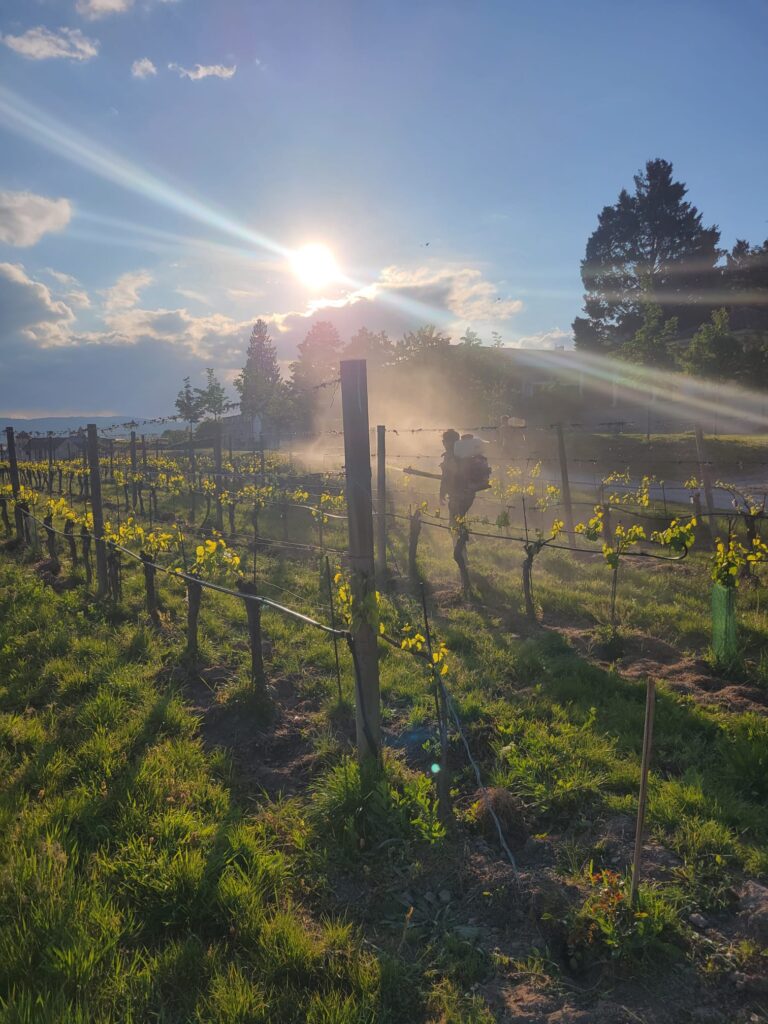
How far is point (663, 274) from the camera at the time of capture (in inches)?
1726

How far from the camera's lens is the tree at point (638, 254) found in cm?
4375

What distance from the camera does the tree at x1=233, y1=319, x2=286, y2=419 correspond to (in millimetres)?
58250

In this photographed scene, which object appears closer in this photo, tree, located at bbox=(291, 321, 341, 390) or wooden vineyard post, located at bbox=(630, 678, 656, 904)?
wooden vineyard post, located at bbox=(630, 678, 656, 904)

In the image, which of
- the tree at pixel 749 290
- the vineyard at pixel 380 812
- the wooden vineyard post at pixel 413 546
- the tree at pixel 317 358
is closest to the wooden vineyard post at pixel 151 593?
the vineyard at pixel 380 812

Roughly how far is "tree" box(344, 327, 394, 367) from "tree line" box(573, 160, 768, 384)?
58.9 ft

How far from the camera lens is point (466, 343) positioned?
39.2 metres

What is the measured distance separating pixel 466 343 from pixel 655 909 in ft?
127

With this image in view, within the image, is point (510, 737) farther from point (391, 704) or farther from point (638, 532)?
point (638, 532)

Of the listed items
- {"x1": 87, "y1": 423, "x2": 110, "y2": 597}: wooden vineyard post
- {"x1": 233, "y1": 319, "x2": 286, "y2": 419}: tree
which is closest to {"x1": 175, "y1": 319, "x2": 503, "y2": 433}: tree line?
{"x1": 233, "y1": 319, "x2": 286, "y2": 419}: tree

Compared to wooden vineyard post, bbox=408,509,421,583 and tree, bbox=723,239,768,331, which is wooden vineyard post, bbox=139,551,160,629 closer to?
wooden vineyard post, bbox=408,509,421,583

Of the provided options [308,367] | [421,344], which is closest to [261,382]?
[308,367]

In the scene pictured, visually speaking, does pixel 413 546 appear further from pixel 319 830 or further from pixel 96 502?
pixel 319 830

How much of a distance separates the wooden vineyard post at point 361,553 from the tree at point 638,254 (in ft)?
144

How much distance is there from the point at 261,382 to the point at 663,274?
4290 centimetres
